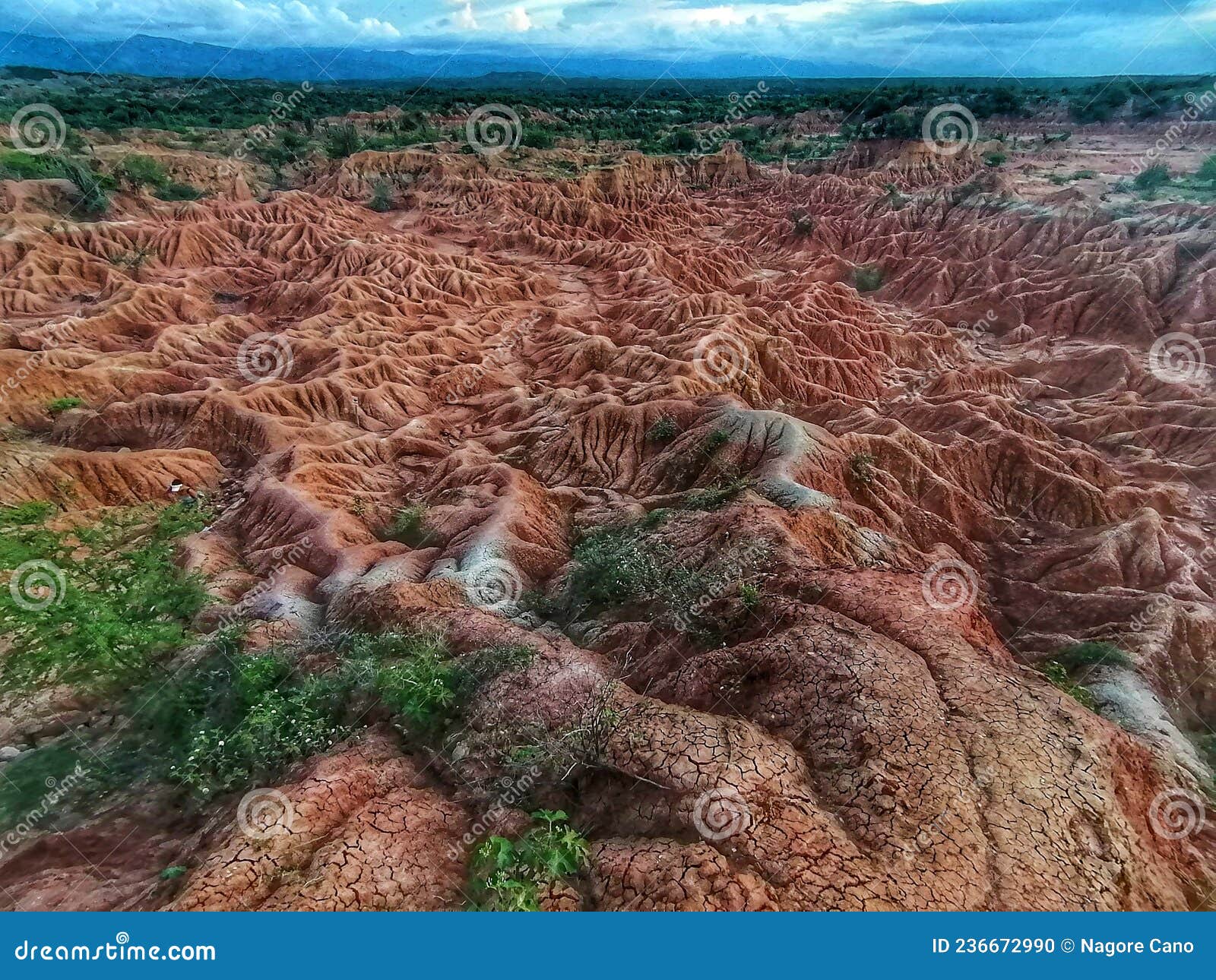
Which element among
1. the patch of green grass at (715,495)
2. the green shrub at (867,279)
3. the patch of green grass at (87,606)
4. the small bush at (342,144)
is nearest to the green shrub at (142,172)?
the small bush at (342,144)

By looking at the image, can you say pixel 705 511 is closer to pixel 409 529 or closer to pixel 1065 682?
pixel 1065 682

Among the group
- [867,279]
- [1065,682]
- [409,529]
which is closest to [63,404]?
[409,529]

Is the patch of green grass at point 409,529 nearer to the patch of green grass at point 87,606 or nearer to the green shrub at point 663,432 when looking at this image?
the patch of green grass at point 87,606

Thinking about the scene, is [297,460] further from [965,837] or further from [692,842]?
[965,837]

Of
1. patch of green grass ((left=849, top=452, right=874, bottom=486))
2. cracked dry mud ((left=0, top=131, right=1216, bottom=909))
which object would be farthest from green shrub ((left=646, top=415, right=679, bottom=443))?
patch of green grass ((left=849, top=452, right=874, bottom=486))

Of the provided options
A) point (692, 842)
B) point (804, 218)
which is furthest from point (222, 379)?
point (804, 218)
